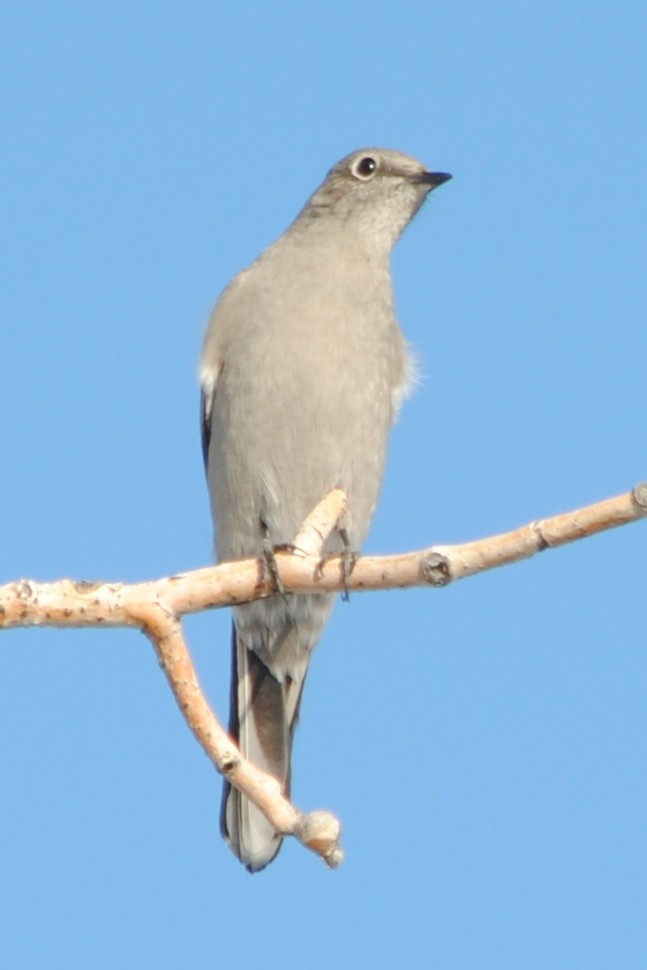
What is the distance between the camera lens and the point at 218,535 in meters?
9.19

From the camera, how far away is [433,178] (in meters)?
10.2

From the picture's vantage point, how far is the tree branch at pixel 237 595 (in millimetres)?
5137

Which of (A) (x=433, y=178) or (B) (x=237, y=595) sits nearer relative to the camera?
(B) (x=237, y=595)

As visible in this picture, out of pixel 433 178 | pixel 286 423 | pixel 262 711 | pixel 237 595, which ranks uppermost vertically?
pixel 433 178

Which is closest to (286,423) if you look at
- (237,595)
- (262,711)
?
(262,711)

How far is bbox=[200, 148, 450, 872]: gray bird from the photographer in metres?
8.88

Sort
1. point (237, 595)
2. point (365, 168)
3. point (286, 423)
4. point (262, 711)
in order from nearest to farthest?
point (237, 595) → point (286, 423) → point (262, 711) → point (365, 168)

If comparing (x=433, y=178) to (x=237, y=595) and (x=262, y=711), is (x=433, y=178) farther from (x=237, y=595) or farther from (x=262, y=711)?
(x=237, y=595)

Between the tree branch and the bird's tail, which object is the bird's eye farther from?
the tree branch

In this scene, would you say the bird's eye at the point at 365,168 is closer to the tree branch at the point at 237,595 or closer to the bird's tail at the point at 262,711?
the bird's tail at the point at 262,711

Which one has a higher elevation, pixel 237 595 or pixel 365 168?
pixel 365 168

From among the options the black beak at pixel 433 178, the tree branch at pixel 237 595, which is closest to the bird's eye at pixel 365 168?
the black beak at pixel 433 178

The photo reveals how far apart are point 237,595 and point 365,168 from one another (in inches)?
207

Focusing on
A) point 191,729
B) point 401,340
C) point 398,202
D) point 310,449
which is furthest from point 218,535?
point 191,729
